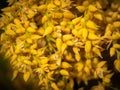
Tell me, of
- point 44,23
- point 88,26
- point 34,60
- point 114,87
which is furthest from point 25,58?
point 114,87

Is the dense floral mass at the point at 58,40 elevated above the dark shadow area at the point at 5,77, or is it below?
above

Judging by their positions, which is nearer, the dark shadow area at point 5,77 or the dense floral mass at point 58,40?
the dense floral mass at point 58,40

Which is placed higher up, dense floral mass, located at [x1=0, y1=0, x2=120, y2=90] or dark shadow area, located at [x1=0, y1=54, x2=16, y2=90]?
dense floral mass, located at [x1=0, y1=0, x2=120, y2=90]

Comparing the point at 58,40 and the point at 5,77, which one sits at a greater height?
the point at 58,40

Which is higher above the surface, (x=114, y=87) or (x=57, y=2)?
(x=57, y=2)

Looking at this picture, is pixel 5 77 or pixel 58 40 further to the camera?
pixel 5 77

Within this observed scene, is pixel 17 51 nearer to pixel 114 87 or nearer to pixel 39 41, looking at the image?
pixel 39 41

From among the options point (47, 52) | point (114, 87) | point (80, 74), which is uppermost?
point (47, 52)

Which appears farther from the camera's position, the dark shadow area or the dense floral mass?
the dark shadow area
